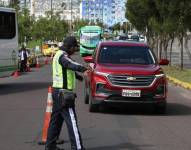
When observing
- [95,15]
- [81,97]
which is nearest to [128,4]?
[81,97]

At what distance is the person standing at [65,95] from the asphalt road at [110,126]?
87cm

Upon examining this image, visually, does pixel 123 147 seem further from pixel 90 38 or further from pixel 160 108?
pixel 90 38

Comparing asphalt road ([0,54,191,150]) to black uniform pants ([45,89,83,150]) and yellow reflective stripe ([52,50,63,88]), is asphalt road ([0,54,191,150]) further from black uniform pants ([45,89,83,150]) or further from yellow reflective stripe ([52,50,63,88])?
yellow reflective stripe ([52,50,63,88])

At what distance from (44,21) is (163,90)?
66634 millimetres

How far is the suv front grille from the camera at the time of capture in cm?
1562

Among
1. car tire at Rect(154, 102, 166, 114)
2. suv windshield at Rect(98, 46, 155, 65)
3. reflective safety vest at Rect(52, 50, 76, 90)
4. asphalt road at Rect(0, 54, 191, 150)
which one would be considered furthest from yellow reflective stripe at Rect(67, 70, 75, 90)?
suv windshield at Rect(98, 46, 155, 65)

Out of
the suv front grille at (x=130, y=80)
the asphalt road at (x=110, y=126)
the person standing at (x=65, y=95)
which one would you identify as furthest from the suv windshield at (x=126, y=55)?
the person standing at (x=65, y=95)

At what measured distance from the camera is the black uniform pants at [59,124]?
9641mm

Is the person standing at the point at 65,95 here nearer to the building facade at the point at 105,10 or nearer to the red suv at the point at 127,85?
the red suv at the point at 127,85

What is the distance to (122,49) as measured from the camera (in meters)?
17.1

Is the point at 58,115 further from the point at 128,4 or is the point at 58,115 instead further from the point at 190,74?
the point at 128,4

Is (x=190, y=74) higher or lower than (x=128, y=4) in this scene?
lower

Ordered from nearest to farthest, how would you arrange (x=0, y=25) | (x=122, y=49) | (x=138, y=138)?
(x=138, y=138) < (x=122, y=49) < (x=0, y=25)

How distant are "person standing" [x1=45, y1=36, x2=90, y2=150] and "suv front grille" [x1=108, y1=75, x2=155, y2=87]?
18.4ft
